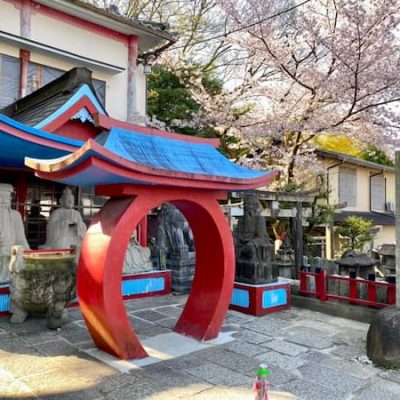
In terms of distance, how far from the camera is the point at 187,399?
172 inches

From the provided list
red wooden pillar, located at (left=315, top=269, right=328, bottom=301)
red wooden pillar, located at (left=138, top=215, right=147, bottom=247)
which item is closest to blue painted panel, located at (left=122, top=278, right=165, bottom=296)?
red wooden pillar, located at (left=138, top=215, right=147, bottom=247)

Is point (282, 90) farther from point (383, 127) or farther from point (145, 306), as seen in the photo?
point (145, 306)

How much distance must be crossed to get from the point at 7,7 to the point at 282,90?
10.1 m

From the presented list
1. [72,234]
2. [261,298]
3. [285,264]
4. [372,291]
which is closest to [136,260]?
[72,234]

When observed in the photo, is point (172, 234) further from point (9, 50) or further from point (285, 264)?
point (9, 50)

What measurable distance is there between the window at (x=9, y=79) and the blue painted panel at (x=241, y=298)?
25.7ft

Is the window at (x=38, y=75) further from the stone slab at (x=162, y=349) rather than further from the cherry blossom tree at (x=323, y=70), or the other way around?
the stone slab at (x=162, y=349)

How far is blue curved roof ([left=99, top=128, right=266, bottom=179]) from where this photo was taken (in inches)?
217

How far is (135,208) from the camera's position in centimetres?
553

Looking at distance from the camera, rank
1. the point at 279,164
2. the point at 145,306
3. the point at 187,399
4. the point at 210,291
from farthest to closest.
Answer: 1. the point at 279,164
2. the point at 145,306
3. the point at 210,291
4. the point at 187,399

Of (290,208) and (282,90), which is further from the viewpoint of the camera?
(282,90)

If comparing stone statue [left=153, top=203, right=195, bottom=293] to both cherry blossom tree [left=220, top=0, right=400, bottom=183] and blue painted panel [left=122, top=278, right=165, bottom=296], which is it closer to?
blue painted panel [left=122, top=278, right=165, bottom=296]

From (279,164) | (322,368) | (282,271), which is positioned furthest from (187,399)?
(279,164)

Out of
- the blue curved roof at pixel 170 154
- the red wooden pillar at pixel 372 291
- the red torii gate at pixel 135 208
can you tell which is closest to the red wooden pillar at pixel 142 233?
the red torii gate at pixel 135 208
